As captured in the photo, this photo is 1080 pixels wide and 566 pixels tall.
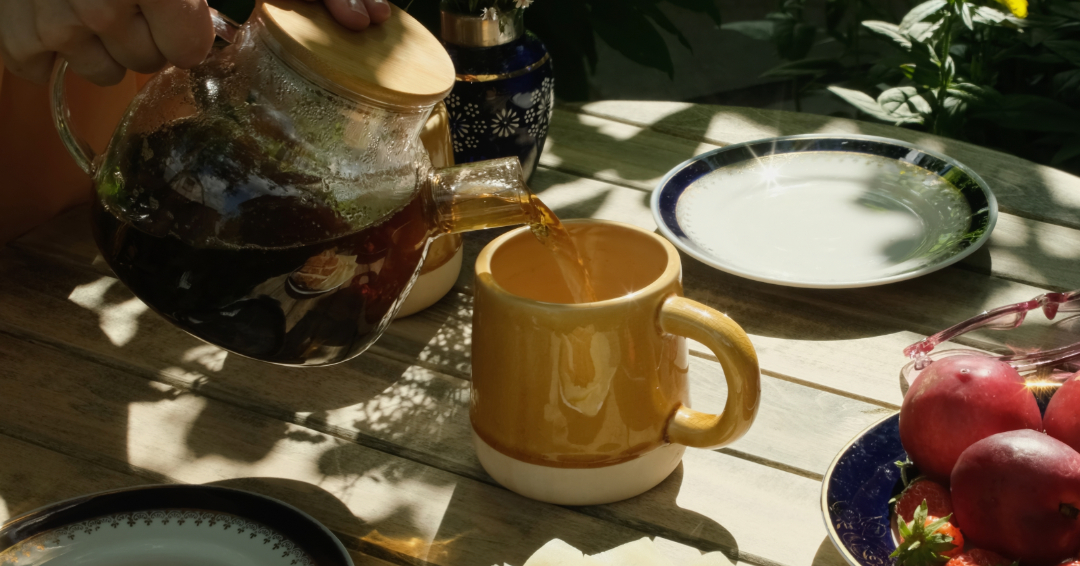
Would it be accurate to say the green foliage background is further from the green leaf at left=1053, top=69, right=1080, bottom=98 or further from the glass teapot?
the glass teapot

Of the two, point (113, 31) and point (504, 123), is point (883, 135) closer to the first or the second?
point (504, 123)

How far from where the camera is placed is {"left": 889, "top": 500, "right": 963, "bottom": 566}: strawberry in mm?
511

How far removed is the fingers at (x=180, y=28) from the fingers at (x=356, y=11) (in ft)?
0.23

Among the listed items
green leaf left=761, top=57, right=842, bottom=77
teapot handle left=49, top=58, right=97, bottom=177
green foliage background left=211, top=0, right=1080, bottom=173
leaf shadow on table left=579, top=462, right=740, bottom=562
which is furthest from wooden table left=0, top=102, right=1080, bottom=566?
green leaf left=761, top=57, right=842, bottom=77

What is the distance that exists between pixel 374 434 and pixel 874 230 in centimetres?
56

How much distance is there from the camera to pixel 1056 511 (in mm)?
503

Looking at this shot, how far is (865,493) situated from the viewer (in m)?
0.58

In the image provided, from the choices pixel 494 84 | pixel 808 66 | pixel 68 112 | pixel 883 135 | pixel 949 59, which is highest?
pixel 68 112

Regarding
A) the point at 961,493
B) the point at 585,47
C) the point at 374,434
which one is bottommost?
Answer: the point at 585,47

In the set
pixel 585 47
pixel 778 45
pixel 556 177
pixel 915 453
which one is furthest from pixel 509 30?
pixel 778 45

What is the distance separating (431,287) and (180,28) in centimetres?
37

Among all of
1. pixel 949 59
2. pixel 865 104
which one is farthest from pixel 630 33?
pixel 949 59

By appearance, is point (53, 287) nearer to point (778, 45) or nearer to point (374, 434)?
point (374, 434)

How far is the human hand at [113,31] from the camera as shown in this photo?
0.50m
